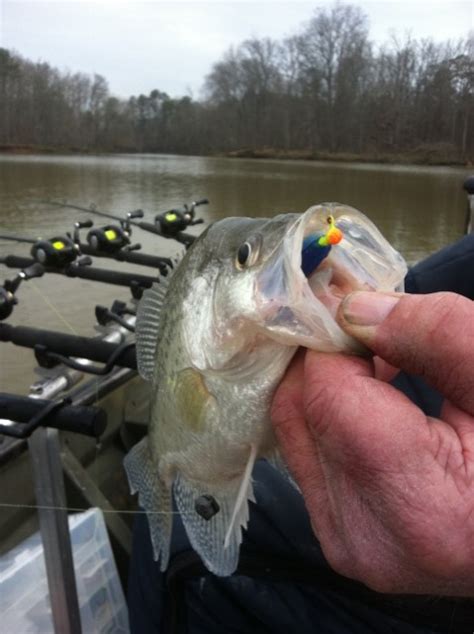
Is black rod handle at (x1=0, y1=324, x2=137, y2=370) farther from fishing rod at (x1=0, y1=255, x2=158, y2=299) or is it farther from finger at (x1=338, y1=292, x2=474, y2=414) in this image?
finger at (x1=338, y1=292, x2=474, y2=414)

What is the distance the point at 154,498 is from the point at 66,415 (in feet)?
1.09

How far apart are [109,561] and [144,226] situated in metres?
3.44

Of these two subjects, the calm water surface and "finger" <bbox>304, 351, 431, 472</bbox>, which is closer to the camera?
"finger" <bbox>304, 351, 431, 472</bbox>

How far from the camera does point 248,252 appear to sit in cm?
114

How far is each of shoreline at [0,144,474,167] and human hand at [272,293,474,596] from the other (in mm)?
46244

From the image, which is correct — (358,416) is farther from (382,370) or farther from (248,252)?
(248,252)

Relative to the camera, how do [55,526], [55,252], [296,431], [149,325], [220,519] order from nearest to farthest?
1. [296,431]
2. [220,519]
3. [149,325]
4. [55,526]
5. [55,252]

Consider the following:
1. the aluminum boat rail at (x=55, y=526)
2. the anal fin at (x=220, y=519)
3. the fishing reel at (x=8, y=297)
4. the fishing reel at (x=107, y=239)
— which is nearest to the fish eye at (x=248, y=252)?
the anal fin at (x=220, y=519)

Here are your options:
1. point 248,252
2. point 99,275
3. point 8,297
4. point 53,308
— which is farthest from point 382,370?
point 53,308

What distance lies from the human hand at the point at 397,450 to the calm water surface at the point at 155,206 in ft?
16.0

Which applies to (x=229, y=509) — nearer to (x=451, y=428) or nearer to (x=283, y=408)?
(x=283, y=408)

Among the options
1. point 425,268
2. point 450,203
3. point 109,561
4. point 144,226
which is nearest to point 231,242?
point 425,268

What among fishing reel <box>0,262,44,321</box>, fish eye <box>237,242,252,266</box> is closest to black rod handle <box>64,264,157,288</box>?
fishing reel <box>0,262,44,321</box>

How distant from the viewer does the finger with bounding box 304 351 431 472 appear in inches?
34.4
